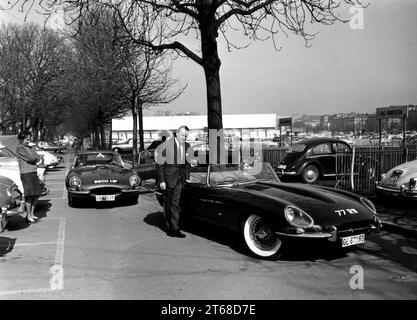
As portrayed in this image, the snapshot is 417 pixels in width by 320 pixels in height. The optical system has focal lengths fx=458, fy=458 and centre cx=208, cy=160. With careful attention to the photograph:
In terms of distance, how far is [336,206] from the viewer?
5.84m

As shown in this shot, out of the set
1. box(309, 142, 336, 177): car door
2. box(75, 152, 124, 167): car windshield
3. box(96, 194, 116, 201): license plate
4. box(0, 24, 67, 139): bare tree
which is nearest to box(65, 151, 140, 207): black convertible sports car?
box(96, 194, 116, 201): license plate

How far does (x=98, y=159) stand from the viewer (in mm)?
11938

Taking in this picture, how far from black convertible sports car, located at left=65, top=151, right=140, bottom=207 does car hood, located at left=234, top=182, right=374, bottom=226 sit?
430 cm

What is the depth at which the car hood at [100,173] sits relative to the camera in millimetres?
10398

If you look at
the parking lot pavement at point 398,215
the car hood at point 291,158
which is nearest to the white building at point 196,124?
the car hood at point 291,158

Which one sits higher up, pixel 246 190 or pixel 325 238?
pixel 246 190

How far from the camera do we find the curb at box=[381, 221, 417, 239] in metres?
7.04

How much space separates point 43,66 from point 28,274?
38.1 meters

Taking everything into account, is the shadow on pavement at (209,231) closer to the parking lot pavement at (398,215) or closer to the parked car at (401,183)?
the parking lot pavement at (398,215)

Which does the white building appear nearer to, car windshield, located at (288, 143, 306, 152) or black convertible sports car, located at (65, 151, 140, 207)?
car windshield, located at (288, 143, 306, 152)

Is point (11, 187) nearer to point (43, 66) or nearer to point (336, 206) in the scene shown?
point (336, 206)

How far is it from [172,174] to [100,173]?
12.6ft

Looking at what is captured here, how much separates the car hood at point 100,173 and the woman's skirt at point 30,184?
163cm
